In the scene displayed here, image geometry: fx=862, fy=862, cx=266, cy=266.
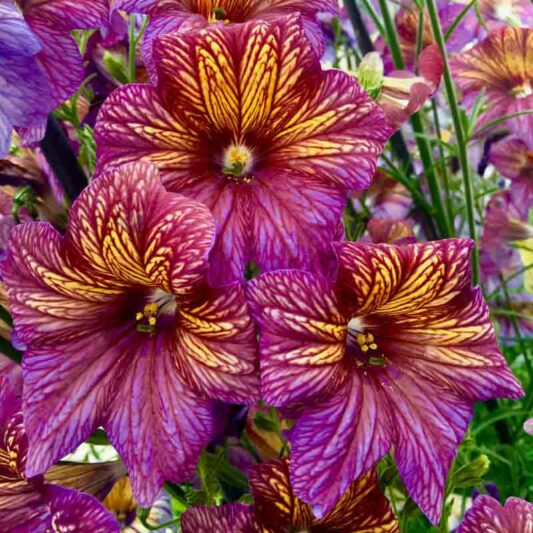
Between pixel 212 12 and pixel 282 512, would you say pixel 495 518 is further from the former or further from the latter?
pixel 212 12

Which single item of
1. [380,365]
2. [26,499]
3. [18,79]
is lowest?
[26,499]

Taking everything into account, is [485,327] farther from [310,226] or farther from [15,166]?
[15,166]

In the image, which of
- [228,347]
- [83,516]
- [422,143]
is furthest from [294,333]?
[422,143]

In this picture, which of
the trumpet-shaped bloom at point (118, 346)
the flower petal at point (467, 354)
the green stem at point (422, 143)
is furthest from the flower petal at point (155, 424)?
the green stem at point (422, 143)

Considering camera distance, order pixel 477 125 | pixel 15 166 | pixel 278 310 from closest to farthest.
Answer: pixel 278 310, pixel 15 166, pixel 477 125

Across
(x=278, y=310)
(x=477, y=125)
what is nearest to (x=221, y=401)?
(x=278, y=310)

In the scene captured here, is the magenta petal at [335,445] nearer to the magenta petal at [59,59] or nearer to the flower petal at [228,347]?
the flower petal at [228,347]

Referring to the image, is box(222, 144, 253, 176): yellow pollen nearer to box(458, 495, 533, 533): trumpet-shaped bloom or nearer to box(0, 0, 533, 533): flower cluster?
box(0, 0, 533, 533): flower cluster
